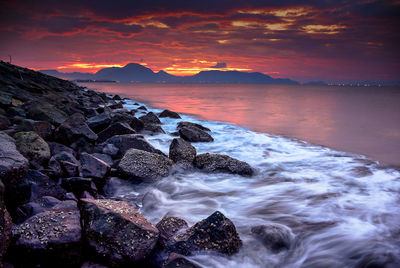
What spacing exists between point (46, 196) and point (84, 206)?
2.68 feet

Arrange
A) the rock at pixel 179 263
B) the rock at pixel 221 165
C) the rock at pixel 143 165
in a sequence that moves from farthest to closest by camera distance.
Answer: the rock at pixel 221 165, the rock at pixel 143 165, the rock at pixel 179 263

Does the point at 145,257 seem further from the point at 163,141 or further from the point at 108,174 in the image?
the point at 163,141

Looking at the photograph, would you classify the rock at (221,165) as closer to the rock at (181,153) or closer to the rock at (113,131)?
the rock at (181,153)

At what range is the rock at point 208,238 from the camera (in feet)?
9.43

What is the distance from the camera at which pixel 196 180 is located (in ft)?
19.5

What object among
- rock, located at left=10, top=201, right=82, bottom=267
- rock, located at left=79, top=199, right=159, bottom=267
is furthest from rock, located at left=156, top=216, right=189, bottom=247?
rock, located at left=10, top=201, right=82, bottom=267

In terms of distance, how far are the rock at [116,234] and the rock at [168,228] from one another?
0.47 ft

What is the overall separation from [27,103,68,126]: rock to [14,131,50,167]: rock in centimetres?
332

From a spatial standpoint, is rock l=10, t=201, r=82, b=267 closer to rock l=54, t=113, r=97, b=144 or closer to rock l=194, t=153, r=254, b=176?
rock l=194, t=153, r=254, b=176

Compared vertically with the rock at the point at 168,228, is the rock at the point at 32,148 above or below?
above

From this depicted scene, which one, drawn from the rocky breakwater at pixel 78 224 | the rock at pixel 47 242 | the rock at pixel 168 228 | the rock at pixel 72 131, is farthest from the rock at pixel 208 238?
the rock at pixel 72 131

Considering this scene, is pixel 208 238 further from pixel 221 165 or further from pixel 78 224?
pixel 221 165

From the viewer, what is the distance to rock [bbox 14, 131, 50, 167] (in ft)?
14.2

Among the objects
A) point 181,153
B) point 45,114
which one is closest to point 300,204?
point 181,153
